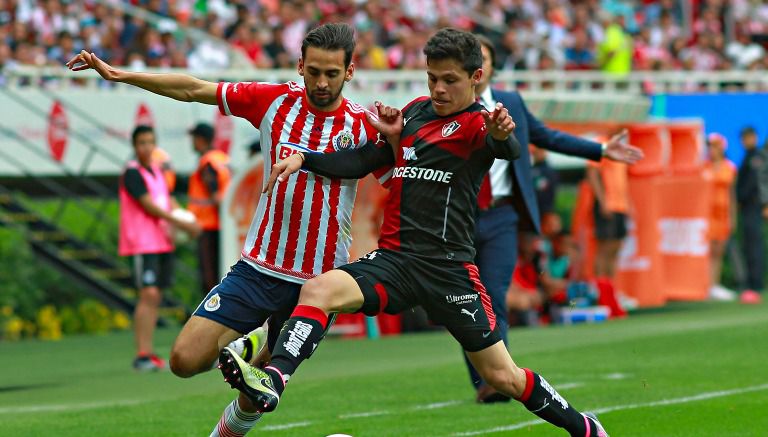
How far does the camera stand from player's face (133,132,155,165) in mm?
13867

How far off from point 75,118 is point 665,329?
8645mm

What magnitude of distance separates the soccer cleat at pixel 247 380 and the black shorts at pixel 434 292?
35.5 inches

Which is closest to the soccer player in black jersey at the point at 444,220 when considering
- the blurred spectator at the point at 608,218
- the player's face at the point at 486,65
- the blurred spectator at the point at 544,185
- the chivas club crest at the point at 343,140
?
the chivas club crest at the point at 343,140

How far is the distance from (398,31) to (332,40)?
18977 mm

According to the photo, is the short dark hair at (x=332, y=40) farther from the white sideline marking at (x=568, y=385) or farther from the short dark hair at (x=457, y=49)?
the white sideline marking at (x=568, y=385)

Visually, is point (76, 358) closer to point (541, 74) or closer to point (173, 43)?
point (173, 43)

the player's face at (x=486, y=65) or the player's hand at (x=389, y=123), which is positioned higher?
the player's face at (x=486, y=65)

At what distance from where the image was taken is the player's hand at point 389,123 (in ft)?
25.6

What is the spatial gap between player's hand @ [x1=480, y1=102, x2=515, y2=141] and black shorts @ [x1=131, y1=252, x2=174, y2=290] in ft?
22.9

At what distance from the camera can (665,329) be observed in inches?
663

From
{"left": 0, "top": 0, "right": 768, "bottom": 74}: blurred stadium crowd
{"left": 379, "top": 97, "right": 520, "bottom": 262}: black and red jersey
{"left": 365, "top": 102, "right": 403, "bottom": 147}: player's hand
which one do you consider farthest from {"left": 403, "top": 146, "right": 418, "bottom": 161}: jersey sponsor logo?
{"left": 0, "top": 0, "right": 768, "bottom": 74}: blurred stadium crowd

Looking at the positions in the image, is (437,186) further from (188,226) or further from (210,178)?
(210,178)

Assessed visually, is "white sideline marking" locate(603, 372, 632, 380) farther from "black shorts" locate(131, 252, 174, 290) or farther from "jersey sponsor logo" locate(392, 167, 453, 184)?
"jersey sponsor logo" locate(392, 167, 453, 184)

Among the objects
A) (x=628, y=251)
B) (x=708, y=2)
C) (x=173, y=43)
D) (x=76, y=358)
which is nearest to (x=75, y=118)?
(x=173, y=43)
